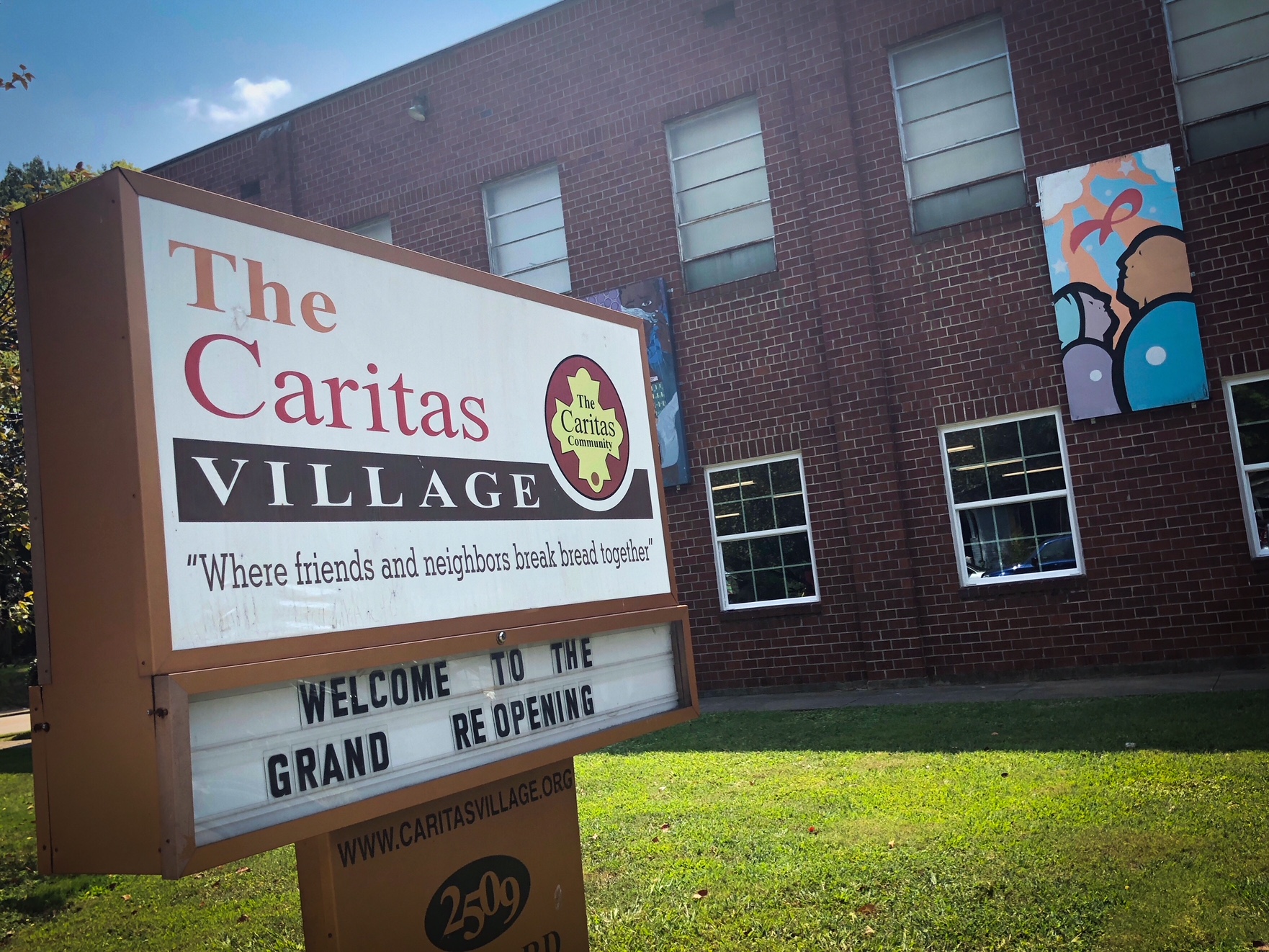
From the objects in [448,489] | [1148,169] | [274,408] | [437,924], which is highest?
[1148,169]

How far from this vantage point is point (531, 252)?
49.3ft

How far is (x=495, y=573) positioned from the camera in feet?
10.9

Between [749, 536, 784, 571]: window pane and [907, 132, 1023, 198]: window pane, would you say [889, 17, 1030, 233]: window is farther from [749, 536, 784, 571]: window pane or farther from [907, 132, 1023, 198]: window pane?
[749, 536, 784, 571]: window pane

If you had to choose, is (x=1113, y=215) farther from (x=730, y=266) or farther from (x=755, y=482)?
(x=755, y=482)

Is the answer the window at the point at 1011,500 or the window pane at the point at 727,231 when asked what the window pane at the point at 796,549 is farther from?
the window pane at the point at 727,231

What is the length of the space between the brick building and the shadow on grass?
208cm

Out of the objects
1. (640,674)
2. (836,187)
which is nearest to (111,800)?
(640,674)

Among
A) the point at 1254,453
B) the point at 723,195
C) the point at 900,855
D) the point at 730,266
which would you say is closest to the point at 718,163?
the point at 723,195

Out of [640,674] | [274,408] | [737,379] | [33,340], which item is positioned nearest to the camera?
[33,340]

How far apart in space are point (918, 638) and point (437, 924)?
9897 mm

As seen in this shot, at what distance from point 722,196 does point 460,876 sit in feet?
38.2

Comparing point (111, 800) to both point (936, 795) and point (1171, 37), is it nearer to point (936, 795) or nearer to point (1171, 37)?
point (936, 795)

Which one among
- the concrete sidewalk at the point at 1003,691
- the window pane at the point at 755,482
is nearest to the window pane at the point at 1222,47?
the concrete sidewalk at the point at 1003,691

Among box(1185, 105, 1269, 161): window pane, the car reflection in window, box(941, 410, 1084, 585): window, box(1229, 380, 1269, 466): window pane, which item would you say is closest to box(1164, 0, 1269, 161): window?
box(1185, 105, 1269, 161): window pane
